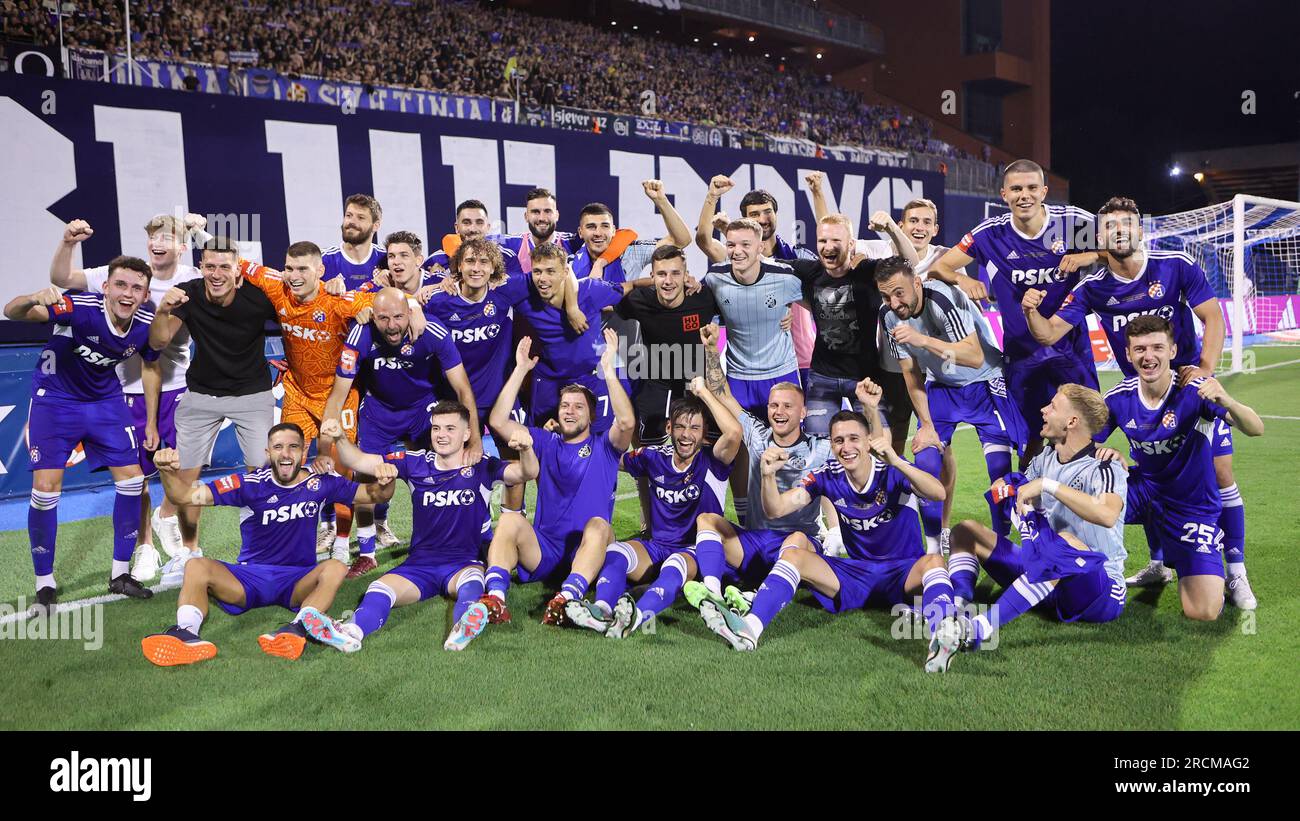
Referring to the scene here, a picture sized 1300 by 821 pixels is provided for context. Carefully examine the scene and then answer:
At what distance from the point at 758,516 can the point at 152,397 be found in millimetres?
3827

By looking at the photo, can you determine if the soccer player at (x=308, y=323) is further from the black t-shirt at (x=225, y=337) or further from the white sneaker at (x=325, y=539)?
the white sneaker at (x=325, y=539)

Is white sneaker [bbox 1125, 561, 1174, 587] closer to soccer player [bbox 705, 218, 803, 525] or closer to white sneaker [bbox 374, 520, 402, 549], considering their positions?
soccer player [bbox 705, 218, 803, 525]

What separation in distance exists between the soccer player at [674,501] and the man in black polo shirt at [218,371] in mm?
2413

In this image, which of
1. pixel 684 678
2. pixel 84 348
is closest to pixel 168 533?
pixel 84 348

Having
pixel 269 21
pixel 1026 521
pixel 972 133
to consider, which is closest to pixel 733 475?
pixel 1026 521

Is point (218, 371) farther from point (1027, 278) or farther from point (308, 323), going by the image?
point (1027, 278)

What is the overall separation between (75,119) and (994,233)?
7746mm

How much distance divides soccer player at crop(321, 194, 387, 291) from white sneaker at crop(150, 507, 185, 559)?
2.02 meters

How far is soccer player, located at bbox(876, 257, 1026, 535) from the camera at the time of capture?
18.0 ft

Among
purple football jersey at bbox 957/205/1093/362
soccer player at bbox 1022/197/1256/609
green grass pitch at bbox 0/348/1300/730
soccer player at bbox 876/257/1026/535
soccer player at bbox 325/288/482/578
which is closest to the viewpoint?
green grass pitch at bbox 0/348/1300/730

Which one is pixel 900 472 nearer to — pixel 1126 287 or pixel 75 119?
pixel 1126 287

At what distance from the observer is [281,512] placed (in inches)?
195

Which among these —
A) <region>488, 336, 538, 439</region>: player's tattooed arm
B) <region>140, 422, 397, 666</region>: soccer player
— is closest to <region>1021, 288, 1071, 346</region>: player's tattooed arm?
<region>488, 336, 538, 439</region>: player's tattooed arm

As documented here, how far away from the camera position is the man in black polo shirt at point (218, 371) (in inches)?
227
